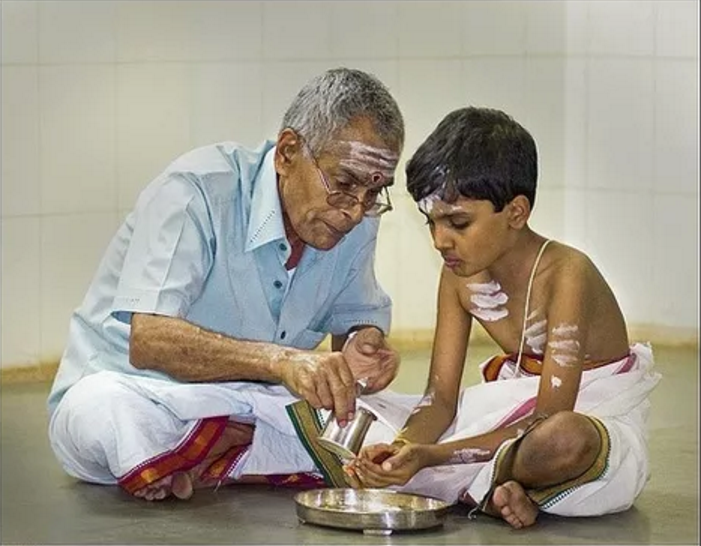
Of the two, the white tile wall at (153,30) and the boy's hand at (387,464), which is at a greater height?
the white tile wall at (153,30)

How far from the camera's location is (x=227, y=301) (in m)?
3.38

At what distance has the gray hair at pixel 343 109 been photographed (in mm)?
3201

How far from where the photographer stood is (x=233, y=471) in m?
3.34

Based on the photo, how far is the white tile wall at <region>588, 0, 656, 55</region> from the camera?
4984 mm

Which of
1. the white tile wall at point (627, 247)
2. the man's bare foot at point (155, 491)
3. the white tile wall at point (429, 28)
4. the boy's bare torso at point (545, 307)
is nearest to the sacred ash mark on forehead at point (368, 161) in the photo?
the boy's bare torso at point (545, 307)

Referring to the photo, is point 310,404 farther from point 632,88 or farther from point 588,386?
point 632,88

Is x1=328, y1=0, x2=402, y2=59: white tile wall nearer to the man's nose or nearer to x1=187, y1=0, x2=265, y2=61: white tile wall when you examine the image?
x1=187, y1=0, x2=265, y2=61: white tile wall

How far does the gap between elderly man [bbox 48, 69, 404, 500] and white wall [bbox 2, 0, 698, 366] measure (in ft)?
4.03

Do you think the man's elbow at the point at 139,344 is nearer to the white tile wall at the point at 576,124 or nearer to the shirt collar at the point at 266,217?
the shirt collar at the point at 266,217

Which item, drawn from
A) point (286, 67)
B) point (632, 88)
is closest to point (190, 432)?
point (286, 67)

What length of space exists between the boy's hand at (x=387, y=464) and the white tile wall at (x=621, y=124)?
217 centimetres

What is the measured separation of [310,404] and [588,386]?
1.64 ft

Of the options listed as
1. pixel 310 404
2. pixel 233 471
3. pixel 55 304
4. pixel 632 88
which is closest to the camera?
pixel 310 404

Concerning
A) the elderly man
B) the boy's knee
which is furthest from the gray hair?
the boy's knee
